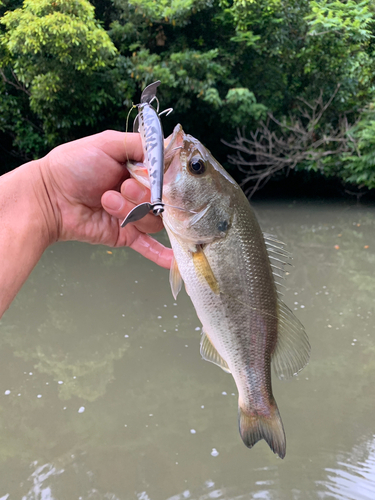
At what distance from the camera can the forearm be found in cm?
174

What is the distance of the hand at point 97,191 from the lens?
174 centimetres

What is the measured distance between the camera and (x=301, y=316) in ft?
14.6

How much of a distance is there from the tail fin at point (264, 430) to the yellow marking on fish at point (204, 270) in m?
0.55

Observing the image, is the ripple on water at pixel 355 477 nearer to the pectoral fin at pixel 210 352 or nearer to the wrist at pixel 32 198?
the pectoral fin at pixel 210 352

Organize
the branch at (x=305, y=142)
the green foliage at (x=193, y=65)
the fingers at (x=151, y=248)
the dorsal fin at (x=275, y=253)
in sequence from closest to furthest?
1. the dorsal fin at (x=275, y=253)
2. the fingers at (x=151, y=248)
3. the green foliage at (x=193, y=65)
4. the branch at (x=305, y=142)

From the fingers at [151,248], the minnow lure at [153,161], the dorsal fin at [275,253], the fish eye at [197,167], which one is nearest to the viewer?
the minnow lure at [153,161]

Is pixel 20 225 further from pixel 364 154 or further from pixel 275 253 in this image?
pixel 364 154

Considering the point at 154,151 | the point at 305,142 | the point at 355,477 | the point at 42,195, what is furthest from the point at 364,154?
the point at 154,151

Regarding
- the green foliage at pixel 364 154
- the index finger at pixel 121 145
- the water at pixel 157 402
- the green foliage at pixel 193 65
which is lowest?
the green foliage at pixel 364 154

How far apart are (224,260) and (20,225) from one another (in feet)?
3.25

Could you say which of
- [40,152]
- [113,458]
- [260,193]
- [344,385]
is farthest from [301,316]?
[40,152]

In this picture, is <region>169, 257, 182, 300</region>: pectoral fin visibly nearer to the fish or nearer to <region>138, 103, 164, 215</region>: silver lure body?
the fish

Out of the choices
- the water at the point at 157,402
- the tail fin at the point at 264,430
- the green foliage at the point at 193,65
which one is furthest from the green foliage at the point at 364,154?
the tail fin at the point at 264,430

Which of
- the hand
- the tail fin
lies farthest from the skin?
the tail fin
